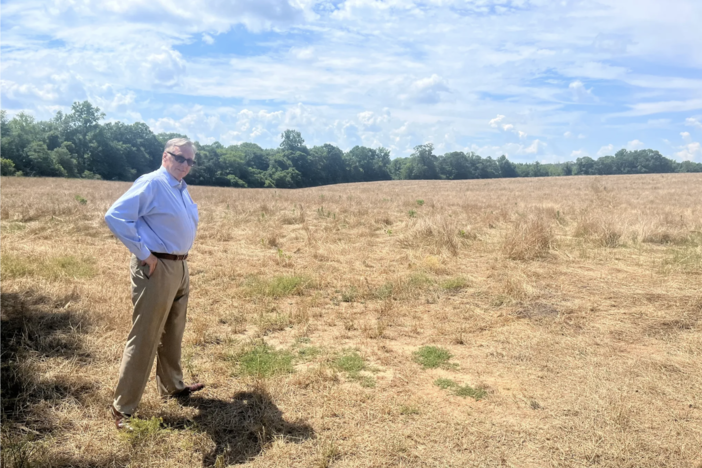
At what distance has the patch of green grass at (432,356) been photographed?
4.39 meters

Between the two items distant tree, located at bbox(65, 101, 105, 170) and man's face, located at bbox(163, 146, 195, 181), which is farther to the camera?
distant tree, located at bbox(65, 101, 105, 170)

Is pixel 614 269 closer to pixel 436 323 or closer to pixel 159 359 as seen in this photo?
pixel 436 323

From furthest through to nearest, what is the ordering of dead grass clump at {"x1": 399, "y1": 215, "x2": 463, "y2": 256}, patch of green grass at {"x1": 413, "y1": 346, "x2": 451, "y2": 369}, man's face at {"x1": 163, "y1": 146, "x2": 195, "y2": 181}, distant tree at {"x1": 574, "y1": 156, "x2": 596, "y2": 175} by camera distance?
distant tree at {"x1": 574, "y1": 156, "x2": 596, "y2": 175} < dead grass clump at {"x1": 399, "y1": 215, "x2": 463, "y2": 256} < patch of green grass at {"x1": 413, "y1": 346, "x2": 451, "y2": 369} < man's face at {"x1": 163, "y1": 146, "x2": 195, "y2": 181}

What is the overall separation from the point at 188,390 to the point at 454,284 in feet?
14.6

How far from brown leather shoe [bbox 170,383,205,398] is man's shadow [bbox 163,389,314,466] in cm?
6

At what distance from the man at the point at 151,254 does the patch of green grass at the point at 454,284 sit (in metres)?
4.55

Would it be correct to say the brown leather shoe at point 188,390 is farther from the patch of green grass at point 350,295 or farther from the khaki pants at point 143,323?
Result: the patch of green grass at point 350,295

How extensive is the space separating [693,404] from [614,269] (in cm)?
476

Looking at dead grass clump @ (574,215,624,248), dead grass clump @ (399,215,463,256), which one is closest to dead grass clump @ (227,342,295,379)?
dead grass clump @ (399,215,463,256)

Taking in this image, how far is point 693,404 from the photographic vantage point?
362 centimetres

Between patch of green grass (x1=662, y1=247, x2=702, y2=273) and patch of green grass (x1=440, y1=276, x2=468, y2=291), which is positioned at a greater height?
patch of green grass (x1=662, y1=247, x2=702, y2=273)

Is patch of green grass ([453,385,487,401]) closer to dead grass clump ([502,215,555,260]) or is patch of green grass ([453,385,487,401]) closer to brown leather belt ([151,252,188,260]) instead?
brown leather belt ([151,252,188,260])

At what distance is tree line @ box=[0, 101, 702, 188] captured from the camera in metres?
52.1

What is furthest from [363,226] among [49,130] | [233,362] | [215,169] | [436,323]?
[49,130]
